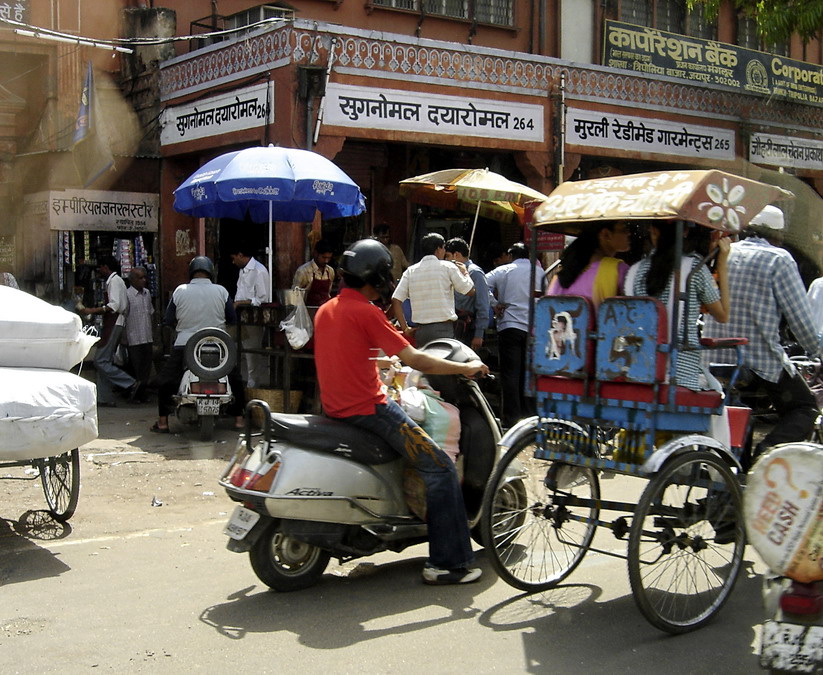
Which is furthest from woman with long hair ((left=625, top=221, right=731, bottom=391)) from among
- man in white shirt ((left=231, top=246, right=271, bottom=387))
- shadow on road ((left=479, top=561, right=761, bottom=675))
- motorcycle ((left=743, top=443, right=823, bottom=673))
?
man in white shirt ((left=231, top=246, right=271, bottom=387))

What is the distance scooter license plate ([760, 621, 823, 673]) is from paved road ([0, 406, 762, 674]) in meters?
0.90

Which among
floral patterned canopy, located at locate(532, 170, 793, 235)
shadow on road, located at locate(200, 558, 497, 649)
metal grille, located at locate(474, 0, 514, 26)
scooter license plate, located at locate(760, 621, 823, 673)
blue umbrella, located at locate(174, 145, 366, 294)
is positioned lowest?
shadow on road, located at locate(200, 558, 497, 649)

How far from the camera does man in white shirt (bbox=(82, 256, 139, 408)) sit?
12.1 m

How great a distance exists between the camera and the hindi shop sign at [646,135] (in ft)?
46.3

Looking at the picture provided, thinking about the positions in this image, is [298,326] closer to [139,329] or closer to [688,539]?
[139,329]

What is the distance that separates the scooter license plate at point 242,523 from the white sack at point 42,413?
1.29 meters

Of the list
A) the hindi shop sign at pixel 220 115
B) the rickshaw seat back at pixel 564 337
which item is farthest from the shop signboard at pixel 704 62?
the rickshaw seat back at pixel 564 337

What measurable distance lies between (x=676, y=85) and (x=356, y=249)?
11.6m

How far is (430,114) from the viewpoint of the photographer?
12.5 metres

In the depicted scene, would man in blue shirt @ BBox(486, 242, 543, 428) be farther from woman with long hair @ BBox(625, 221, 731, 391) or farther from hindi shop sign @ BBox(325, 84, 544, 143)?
woman with long hair @ BBox(625, 221, 731, 391)

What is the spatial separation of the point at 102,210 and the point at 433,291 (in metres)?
7.01

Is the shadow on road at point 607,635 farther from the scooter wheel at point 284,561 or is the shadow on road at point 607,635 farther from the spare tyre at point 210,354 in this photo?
the spare tyre at point 210,354

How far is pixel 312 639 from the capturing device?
14.3ft

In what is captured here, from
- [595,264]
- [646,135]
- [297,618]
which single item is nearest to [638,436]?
[595,264]
